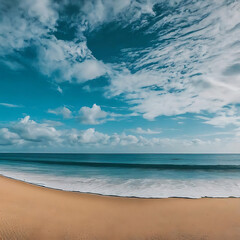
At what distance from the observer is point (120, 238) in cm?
493

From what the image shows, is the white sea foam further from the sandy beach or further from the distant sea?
the sandy beach

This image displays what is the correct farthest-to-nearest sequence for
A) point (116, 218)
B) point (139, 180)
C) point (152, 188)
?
point (139, 180)
point (152, 188)
point (116, 218)

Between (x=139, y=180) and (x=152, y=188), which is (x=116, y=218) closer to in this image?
(x=152, y=188)

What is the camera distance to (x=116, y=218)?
6.18 metres

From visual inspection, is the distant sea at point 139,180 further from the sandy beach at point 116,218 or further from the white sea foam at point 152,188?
the sandy beach at point 116,218

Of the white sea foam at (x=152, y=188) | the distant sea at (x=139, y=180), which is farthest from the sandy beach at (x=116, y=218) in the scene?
the distant sea at (x=139, y=180)

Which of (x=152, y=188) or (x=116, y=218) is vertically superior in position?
(x=152, y=188)

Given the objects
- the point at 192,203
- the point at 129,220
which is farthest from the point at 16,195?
the point at 192,203

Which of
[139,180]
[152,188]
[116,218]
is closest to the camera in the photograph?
[116,218]

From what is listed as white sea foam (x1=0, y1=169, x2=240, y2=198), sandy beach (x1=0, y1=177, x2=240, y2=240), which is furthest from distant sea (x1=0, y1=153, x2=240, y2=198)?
sandy beach (x1=0, y1=177, x2=240, y2=240)

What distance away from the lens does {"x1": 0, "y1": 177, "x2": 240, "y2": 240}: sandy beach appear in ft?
16.7

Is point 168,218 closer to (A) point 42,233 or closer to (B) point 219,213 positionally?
(B) point 219,213

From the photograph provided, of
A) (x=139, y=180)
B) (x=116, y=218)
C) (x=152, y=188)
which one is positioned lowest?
(x=116, y=218)

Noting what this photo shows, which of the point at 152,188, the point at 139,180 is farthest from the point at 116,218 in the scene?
the point at 139,180
